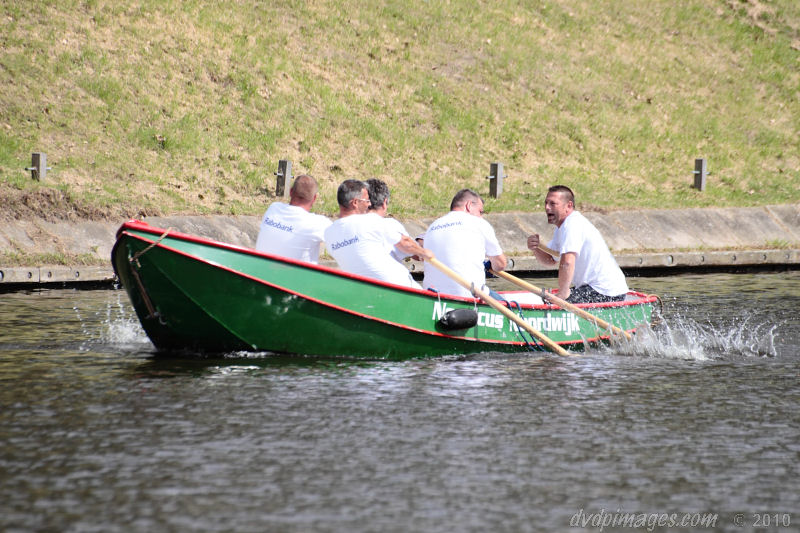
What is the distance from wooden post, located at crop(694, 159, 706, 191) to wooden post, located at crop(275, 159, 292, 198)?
32.9ft

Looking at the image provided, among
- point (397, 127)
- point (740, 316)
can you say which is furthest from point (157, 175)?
point (740, 316)

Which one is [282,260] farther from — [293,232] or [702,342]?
[702,342]

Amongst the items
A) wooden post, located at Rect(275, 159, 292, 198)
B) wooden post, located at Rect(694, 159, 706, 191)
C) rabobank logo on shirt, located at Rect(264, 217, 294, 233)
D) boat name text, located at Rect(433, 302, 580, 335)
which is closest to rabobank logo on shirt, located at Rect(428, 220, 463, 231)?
boat name text, located at Rect(433, 302, 580, 335)

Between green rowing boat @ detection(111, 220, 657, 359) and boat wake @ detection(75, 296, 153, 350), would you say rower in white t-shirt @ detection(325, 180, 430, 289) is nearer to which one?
green rowing boat @ detection(111, 220, 657, 359)

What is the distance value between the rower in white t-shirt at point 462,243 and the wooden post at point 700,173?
1702cm

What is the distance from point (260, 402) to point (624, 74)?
25.7m

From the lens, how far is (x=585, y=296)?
39.6ft

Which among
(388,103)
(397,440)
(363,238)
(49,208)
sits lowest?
(397,440)

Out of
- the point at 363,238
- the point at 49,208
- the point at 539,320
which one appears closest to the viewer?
the point at 363,238

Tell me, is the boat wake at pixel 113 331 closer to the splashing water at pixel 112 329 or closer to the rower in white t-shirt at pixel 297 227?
the splashing water at pixel 112 329

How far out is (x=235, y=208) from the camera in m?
21.4

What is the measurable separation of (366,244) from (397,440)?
3.77 meters

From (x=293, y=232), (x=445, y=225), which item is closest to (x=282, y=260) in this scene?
(x=293, y=232)

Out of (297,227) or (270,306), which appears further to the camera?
(297,227)
